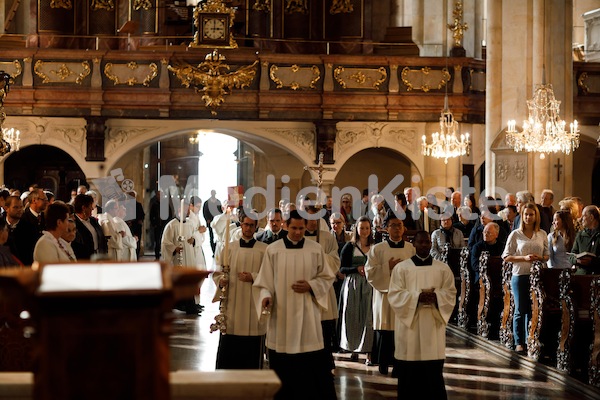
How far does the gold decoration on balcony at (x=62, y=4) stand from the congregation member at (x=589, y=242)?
17.6m

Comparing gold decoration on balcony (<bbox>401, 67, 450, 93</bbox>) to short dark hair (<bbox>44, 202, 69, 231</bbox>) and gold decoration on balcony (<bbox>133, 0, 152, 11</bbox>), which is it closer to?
gold decoration on balcony (<bbox>133, 0, 152, 11</bbox>)

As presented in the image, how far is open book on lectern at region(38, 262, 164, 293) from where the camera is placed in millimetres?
3178

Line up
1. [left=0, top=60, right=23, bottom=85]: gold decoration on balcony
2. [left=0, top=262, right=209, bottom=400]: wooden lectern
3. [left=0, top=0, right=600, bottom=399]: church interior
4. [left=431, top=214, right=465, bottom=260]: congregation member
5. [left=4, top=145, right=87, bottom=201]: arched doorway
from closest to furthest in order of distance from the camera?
[left=0, top=262, right=209, bottom=400]: wooden lectern → [left=431, top=214, right=465, bottom=260]: congregation member → [left=0, top=0, right=600, bottom=399]: church interior → [left=0, top=60, right=23, bottom=85]: gold decoration on balcony → [left=4, top=145, right=87, bottom=201]: arched doorway

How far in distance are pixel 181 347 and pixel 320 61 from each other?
11297 mm

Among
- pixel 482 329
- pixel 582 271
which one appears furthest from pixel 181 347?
pixel 582 271

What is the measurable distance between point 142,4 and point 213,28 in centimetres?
339

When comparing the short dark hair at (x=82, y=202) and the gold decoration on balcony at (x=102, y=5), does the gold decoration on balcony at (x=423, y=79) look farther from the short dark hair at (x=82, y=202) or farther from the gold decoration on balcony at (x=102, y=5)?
the short dark hair at (x=82, y=202)

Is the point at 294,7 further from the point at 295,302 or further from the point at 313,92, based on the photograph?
the point at 295,302

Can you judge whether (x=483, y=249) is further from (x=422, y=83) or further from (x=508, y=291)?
(x=422, y=83)

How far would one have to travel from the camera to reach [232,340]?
9414 millimetres

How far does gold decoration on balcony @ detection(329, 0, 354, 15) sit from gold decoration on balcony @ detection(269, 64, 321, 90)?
351 cm

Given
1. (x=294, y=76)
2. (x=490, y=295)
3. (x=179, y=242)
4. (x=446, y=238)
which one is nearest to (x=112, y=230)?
(x=179, y=242)

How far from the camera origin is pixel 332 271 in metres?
8.80

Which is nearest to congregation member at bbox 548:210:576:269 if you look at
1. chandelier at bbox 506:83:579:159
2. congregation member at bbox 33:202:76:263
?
congregation member at bbox 33:202:76:263
